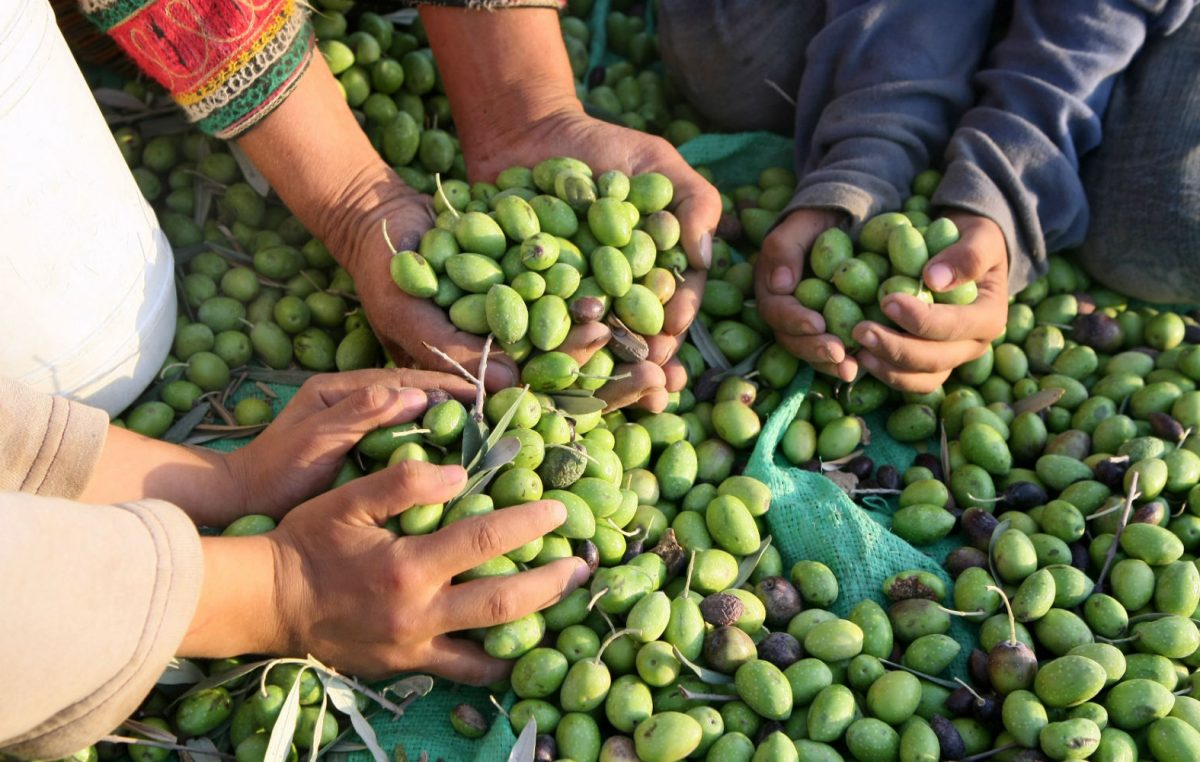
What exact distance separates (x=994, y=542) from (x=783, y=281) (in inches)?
30.9

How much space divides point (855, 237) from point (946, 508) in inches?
28.5

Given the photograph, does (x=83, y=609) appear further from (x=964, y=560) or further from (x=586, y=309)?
(x=964, y=560)

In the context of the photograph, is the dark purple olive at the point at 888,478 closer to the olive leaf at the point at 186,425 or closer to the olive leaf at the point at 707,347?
the olive leaf at the point at 707,347

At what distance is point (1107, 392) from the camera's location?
258 centimetres

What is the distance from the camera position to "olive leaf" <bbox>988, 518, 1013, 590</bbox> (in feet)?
6.95

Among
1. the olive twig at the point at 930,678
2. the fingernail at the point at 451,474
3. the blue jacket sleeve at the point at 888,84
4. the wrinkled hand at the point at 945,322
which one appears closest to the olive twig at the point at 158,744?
the fingernail at the point at 451,474

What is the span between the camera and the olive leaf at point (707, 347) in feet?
8.39

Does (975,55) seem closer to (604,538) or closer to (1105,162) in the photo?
(1105,162)

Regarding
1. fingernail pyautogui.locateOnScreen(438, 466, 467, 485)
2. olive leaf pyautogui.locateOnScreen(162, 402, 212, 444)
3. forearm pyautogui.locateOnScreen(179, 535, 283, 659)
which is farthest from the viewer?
olive leaf pyautogui.locateOnScreen(162, 402, 212, 444)

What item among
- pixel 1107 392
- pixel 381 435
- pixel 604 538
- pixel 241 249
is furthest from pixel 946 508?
pixel 241 249

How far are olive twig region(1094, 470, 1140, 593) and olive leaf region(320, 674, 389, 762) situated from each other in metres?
1.52

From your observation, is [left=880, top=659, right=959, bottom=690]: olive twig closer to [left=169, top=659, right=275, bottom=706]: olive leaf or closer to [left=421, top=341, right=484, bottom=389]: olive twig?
[left=421, top=341, right=484, bottom=389]: olive twig

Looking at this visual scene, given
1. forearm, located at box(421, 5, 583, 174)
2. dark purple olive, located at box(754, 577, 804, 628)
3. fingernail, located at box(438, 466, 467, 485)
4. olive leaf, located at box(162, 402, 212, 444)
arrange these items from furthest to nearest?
forearm, located at box(421, 5, 583, 174)
olive leaf, located at box(162, 402, 212, 444)
dark purple olive, located at box(754, 577, 804, 628)
fingernail, located at box(438, 466, 467, 485)

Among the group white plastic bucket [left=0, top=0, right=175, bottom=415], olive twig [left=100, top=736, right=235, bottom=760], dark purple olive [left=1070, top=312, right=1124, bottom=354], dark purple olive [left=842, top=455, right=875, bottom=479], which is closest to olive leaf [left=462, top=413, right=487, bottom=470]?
olive twig [left=100, top=736, right=235, bottom=760]
